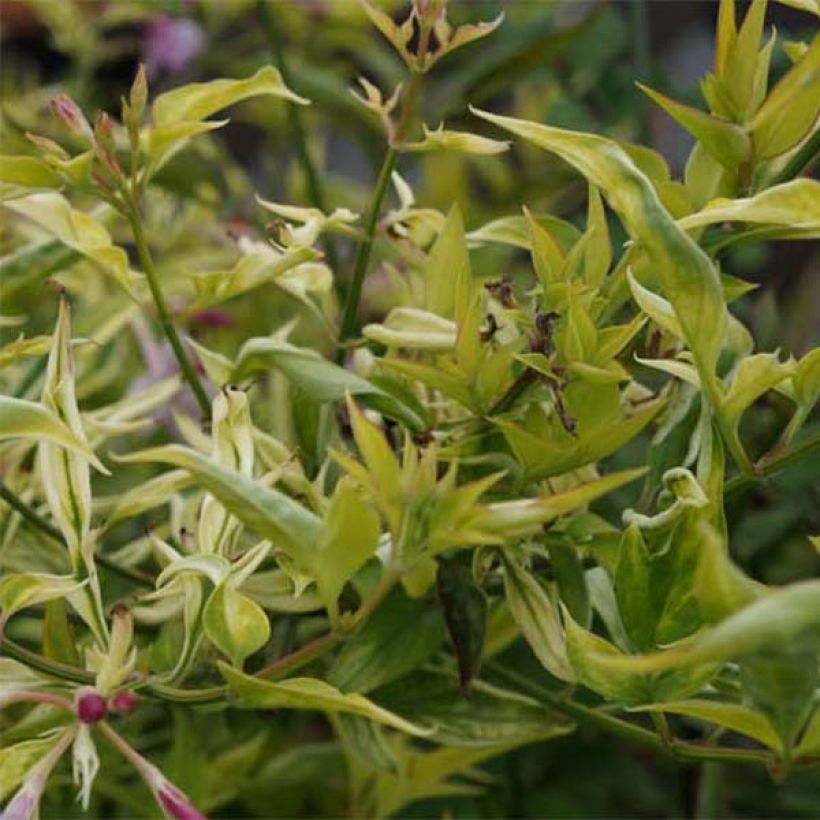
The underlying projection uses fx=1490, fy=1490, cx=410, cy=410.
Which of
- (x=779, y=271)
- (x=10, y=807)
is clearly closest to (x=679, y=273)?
(x=10, y=807)

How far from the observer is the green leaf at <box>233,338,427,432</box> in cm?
41

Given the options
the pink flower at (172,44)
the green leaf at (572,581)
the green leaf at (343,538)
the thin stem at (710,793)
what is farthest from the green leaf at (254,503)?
the pink flower at (172,44)

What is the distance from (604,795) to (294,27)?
0.55m

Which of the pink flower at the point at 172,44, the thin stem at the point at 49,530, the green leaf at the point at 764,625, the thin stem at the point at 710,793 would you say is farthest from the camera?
the pink flower at the point at 172,44

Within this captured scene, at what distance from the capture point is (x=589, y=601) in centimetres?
42

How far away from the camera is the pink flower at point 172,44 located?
1.07 metres

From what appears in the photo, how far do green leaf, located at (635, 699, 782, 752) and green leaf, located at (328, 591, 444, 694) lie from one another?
129 millimetres

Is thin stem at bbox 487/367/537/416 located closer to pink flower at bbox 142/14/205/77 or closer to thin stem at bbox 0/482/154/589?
thin stem at bbox 0/482/154/589

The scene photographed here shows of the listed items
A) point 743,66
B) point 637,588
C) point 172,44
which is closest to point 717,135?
point 743,66

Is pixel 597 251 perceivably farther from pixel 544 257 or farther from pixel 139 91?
pixel 139 91

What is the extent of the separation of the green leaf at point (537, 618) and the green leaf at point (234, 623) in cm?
8

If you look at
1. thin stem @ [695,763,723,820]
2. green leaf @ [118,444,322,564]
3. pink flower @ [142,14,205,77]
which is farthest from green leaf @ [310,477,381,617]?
pink flower @ [142,14,205,77]

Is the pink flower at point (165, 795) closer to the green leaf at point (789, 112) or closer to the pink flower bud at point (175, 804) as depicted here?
the pink flower bud at point (175, 804)

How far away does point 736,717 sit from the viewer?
13.1 inches
